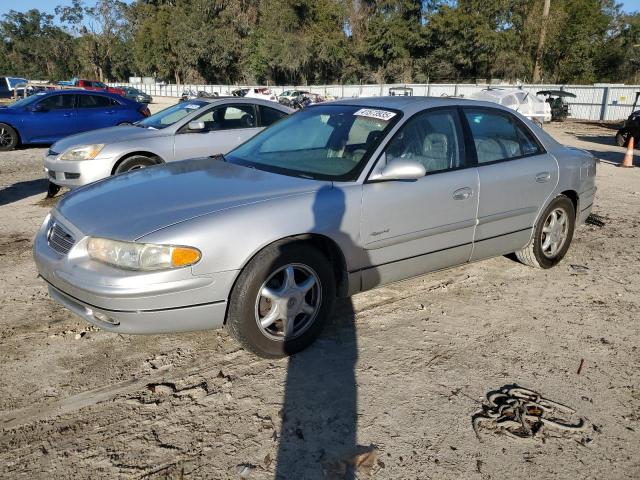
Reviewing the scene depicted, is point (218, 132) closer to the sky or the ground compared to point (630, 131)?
closer to the sky

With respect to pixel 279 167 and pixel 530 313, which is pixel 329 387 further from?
pixel 530 313

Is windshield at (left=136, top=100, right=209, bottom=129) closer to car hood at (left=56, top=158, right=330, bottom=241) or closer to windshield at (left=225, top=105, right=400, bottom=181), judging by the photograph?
windshield at (left=225, top=105, right=400, bottom=181)

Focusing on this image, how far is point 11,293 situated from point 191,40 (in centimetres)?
6741

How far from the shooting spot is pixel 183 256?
291 cm

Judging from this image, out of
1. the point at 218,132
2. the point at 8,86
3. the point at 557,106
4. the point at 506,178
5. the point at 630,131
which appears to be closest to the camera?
the point at 506,178

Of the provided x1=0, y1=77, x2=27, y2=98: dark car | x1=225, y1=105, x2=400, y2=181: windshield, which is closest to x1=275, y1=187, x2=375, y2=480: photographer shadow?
x1=225, y1=105, x2=400, y2=181: windshield

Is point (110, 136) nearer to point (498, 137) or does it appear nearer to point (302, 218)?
point (302, 218)

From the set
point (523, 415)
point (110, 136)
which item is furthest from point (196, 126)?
point (523, 415)

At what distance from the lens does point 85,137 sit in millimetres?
7410

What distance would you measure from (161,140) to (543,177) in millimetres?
4881

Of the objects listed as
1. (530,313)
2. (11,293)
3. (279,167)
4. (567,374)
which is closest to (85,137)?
(11,293)

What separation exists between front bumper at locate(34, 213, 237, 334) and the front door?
1.10 metres

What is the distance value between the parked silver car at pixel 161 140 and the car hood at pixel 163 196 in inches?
128

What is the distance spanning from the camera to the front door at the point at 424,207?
363 centimetres
